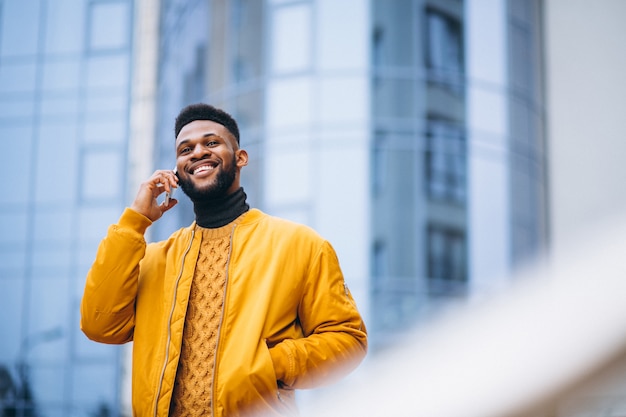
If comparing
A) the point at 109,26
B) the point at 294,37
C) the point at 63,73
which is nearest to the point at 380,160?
the point at 294,37

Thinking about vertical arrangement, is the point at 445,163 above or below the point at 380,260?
above

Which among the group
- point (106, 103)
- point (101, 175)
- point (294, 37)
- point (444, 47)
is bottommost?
point (101, 175)

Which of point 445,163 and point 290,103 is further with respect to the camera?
point 290,103

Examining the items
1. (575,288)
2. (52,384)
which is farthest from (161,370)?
(52,384)

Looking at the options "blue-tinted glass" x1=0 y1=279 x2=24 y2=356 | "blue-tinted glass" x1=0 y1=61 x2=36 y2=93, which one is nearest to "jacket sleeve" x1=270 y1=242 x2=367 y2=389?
"blue-tinted glass" x1=0 y1=279 x2=24 y2=356

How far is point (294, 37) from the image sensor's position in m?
13.9

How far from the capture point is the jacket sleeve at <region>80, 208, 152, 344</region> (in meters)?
2.39

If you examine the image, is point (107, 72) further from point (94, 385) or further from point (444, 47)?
point (444, 47)

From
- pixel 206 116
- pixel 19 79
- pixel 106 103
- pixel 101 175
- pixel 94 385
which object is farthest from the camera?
pixel 19 79

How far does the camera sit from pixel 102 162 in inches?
793

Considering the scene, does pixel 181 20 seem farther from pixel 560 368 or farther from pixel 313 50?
pixel 560 368

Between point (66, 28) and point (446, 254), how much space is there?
11669mm

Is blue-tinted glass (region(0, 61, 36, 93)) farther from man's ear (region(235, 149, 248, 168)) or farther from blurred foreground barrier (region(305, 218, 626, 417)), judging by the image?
blurred foreground barrier (region(305, 218, 626, 417))

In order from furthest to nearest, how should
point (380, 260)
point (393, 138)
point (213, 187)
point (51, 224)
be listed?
1. point (51, 224)
2. point (393, 138)
3. point (380, 260)
4. point (213, 187)
